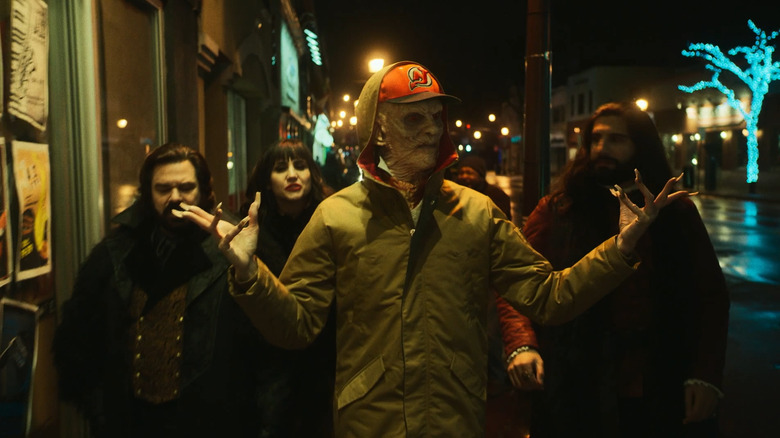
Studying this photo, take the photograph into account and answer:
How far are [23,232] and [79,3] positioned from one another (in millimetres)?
1743

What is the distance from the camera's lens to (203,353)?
276 centimetres

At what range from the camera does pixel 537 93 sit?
5.89 metres

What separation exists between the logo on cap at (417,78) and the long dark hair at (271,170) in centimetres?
146

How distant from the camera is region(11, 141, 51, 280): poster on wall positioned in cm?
293

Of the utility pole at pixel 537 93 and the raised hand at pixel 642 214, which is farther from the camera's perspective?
the utility pole at pixel 537 93

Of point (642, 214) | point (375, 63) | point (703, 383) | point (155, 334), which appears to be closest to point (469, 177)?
point (703, 383)

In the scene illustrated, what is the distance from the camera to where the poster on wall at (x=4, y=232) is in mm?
2652

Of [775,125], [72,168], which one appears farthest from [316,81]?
[72,168]

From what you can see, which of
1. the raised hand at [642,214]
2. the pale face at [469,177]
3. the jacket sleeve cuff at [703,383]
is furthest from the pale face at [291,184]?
the pale face at [469,177]

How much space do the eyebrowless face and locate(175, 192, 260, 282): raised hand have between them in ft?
1.97

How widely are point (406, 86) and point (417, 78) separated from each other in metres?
0.06

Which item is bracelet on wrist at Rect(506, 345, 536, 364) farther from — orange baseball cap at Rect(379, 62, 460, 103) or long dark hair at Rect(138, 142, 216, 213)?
long dark hair at Rect(138, 142, 216, 213)

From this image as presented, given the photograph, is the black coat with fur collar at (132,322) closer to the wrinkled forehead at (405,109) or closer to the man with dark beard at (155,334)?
the man with dark beard at (155,334)

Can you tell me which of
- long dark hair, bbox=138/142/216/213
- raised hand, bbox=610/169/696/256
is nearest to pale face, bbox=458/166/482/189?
long dark hair, bbox=138/142/216/213
